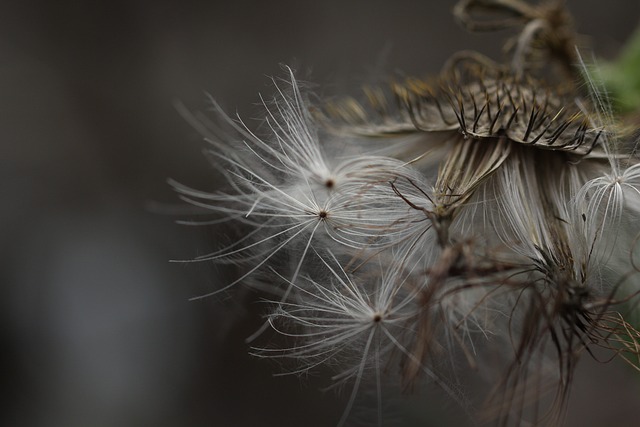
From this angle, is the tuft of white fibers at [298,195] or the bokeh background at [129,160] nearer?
the tuft of white fibers at [298,195]

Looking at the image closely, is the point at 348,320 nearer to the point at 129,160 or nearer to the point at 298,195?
the point at 298,195

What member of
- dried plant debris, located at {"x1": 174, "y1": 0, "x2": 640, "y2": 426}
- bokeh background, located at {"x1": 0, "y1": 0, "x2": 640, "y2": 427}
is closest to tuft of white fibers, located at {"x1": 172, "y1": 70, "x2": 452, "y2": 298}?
dried plant debris, located at {"x1": 174, "y1": 0, "x2": 640, "y2": 426}

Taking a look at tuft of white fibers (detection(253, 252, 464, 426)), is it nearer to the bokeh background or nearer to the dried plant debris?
the dried plant debris

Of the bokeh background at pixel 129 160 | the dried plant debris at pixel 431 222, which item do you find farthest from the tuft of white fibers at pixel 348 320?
the bokeh background at pixel 129 160

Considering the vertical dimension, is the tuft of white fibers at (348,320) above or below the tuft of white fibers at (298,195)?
below

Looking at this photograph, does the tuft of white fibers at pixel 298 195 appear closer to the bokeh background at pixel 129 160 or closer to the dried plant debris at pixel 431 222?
the dried plant debris at pixel 431 222
